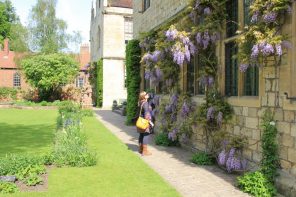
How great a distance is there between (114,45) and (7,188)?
89.0 feet

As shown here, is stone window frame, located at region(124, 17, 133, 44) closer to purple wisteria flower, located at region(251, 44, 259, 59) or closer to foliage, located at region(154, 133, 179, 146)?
foliage, located at region(154, 133, 179, 146)

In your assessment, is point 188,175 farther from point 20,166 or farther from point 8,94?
point 8,94

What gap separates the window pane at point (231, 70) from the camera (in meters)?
8.84

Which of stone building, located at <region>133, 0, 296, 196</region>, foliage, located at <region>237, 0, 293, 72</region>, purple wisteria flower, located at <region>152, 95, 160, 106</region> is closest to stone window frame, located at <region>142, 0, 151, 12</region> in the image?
purple wisteria flower, located at <region>152, 95, 160, 106</region>

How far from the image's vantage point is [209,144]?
9.90 metres

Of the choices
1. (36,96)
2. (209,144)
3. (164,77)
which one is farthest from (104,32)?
(209,144)

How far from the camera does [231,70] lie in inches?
357

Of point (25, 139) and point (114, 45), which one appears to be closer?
point (25, 139)

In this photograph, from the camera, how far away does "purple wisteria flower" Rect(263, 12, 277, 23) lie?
6637mm

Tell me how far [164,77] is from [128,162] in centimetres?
415

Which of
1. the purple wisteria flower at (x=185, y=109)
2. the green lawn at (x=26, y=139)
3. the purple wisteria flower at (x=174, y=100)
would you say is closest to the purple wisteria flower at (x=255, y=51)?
the purple wisteria flower at (x=185, y=109)

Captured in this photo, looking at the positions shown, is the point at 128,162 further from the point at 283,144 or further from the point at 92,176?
the point at 283,144

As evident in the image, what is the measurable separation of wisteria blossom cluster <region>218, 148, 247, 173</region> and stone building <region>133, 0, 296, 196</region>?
0.26 meters

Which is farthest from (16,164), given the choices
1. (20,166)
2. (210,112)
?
(210,112)
